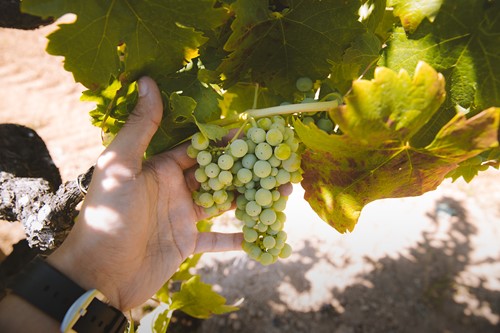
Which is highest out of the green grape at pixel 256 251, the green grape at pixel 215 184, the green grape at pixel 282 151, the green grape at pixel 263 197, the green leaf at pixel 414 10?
the green leaf at pixel 414 10

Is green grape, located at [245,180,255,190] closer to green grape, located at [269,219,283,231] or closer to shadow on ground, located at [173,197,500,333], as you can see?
green grape, located at [269,219,283,231]

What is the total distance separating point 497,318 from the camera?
280 cm

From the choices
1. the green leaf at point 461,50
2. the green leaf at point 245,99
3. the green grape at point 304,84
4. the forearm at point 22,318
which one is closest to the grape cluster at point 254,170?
the green grape at point 304,84

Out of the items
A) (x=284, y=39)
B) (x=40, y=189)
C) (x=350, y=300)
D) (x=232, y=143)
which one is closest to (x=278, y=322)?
(x=350, y=300)

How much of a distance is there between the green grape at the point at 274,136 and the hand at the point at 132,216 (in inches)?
12.4

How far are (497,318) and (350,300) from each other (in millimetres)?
1023

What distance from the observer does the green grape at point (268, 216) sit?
1257 mm

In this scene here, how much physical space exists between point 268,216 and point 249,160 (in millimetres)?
208

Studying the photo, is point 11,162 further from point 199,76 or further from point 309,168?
point 309,168

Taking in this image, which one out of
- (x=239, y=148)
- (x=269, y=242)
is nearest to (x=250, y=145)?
(x=239, y=148)

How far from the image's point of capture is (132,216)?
123 centimetres

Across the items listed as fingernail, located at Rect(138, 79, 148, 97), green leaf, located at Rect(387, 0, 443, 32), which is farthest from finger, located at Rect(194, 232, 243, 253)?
green leaf, located at Rect(387, 0, 443, 32)

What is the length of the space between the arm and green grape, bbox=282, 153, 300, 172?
38 centimetres

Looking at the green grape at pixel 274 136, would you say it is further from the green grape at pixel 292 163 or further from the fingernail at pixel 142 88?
the fingernail at pixel 142 88
